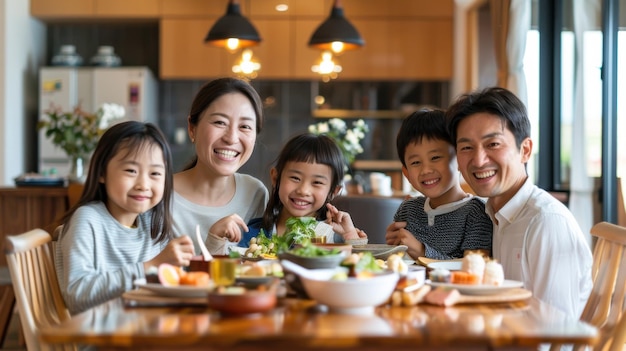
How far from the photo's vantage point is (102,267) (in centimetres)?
206

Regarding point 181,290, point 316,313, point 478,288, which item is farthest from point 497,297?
point 181,290

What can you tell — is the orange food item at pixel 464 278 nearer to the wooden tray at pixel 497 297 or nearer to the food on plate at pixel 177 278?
the wooden tray at pixel 497 297

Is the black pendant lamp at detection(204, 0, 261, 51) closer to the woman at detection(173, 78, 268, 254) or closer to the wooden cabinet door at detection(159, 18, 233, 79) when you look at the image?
the wooden cabinet door at detection(159, 18, 233, 79)

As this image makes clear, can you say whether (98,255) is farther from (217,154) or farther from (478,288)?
(478,288)

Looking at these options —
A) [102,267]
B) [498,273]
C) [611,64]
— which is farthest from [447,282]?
[611,64]

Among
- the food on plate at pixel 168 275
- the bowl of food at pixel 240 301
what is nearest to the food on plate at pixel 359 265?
the bowl of food at pixel 240 301

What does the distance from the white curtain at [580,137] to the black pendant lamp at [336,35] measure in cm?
146

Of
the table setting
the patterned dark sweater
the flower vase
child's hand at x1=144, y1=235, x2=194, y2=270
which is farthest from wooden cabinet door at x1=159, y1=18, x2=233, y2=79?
the table setting

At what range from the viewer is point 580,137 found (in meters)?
5.52

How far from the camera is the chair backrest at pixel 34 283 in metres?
1.86

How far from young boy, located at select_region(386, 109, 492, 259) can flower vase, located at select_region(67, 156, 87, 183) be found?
139 inches

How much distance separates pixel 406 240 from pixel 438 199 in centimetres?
26

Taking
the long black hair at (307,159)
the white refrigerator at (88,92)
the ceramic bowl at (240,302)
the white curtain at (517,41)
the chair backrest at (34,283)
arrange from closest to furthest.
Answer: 1. the ceramic bowl at (240,302)
2. the chair backrest at (34,283)
3. the long black hair at (307,159)
4. the white curtain at (517,41)
5. the white refrigerator at (88,92)

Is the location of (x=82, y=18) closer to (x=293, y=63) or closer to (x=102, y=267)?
(x=293, y=63)
